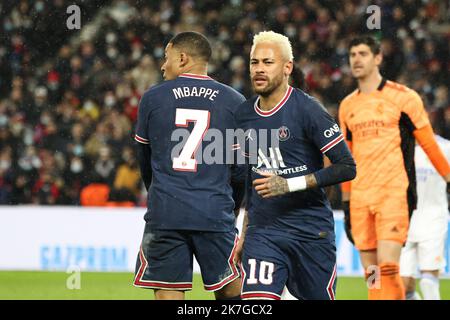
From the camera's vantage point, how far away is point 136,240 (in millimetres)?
11109

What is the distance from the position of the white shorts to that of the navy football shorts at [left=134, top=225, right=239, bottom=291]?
3.00 metres

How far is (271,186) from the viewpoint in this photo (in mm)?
4844

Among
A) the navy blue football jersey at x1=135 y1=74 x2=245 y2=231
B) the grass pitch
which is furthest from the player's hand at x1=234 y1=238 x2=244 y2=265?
the grass pitch

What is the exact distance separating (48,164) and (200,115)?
29.3 feet

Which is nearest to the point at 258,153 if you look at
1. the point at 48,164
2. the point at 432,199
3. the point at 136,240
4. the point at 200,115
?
the point at 200,115

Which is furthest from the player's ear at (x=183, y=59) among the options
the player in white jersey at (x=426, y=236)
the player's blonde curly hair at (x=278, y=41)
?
the player in white jersey at (x=426, y=236)

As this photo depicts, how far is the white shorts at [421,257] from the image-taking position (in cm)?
805

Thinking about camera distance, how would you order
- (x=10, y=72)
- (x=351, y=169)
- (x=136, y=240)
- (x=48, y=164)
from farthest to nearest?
1. (x=10, y=72)
2. (x=48, y=164)
3. (x=136, y=240)
4. (x=351, y=169)

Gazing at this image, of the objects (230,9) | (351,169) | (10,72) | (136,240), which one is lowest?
(136,240)

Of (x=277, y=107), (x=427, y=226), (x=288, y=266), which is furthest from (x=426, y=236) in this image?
(x=277, y=107)

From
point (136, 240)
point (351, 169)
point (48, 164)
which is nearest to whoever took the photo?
point (351, 169)

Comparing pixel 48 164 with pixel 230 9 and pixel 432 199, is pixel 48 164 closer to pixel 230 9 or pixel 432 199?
pixel 230 9

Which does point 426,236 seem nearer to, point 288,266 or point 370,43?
point 370,43

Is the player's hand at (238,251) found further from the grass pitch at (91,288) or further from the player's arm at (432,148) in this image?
the grass pitch at (91,288)
